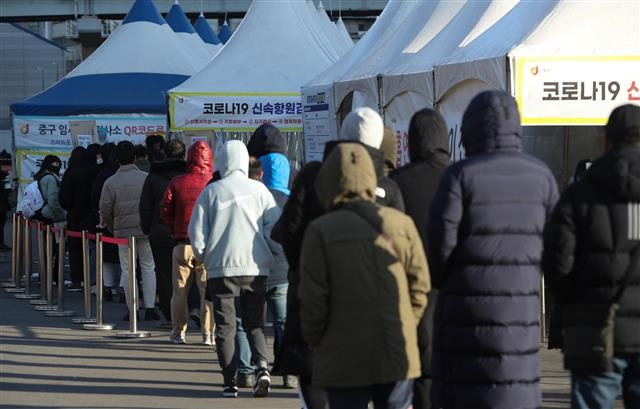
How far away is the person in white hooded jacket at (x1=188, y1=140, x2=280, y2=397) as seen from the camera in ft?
31.6

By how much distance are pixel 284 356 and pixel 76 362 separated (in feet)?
16.1

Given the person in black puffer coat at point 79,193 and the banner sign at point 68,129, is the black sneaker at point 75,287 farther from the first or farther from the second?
the banner sign at point 68,129

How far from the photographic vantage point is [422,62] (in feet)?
48.9

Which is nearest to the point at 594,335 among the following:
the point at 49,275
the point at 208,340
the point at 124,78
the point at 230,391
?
the point at 230,391

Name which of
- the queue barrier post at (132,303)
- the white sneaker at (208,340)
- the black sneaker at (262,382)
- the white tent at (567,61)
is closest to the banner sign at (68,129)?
the queue barrier post at (132,303)

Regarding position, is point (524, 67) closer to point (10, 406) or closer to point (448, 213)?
point (10, 406)

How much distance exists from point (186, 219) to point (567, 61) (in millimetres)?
3480

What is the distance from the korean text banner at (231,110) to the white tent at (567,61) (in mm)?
8702

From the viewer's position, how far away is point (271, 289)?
399 inches

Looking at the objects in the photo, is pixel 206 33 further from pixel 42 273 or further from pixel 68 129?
pixel 42 273

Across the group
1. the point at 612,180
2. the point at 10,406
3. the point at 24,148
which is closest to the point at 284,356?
the point at 612,180

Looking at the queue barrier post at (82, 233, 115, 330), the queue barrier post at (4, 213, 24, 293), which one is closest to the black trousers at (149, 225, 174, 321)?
the queue barrier post at (82, 233, 115, 330)

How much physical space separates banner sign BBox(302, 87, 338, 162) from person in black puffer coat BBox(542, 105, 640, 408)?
12.2 m

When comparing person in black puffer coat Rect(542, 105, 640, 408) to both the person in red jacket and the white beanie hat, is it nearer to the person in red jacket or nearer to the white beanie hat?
the white beanie hat
